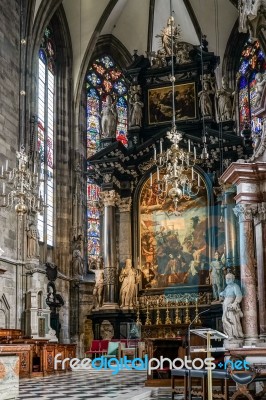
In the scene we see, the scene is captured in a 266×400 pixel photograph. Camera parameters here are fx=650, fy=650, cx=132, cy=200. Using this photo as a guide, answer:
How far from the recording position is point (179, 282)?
20.5 meters

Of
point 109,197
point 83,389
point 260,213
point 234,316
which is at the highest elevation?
point 109,197

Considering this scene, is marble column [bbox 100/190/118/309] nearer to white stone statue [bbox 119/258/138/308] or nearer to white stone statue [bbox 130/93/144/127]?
white stone statue [bbox 119/258/138/308]

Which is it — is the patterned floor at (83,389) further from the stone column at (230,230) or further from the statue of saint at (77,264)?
the statue of saint at (77,264)

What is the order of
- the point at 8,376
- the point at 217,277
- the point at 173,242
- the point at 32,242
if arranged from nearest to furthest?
the point at 8,376, the point at 217,277, the point at 32,242, the point at 173,242

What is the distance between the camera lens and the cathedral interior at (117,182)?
62.3ft

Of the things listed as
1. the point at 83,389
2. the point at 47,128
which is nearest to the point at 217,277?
the point at 47,128

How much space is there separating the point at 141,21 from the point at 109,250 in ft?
36.9

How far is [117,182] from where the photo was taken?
2181 centimetres

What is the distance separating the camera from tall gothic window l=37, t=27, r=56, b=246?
22406 millimetres

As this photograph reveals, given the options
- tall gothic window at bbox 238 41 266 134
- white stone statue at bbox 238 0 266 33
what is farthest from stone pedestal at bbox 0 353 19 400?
tall gothic window at bbox 238 41 266 134

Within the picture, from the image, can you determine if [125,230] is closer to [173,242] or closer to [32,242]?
[173,242]

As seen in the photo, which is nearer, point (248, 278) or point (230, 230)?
point (248, 278)

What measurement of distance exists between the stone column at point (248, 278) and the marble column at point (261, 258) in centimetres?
12

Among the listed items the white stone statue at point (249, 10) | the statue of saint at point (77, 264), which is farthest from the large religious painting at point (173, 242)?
the white stone statue at point (249, 10)
